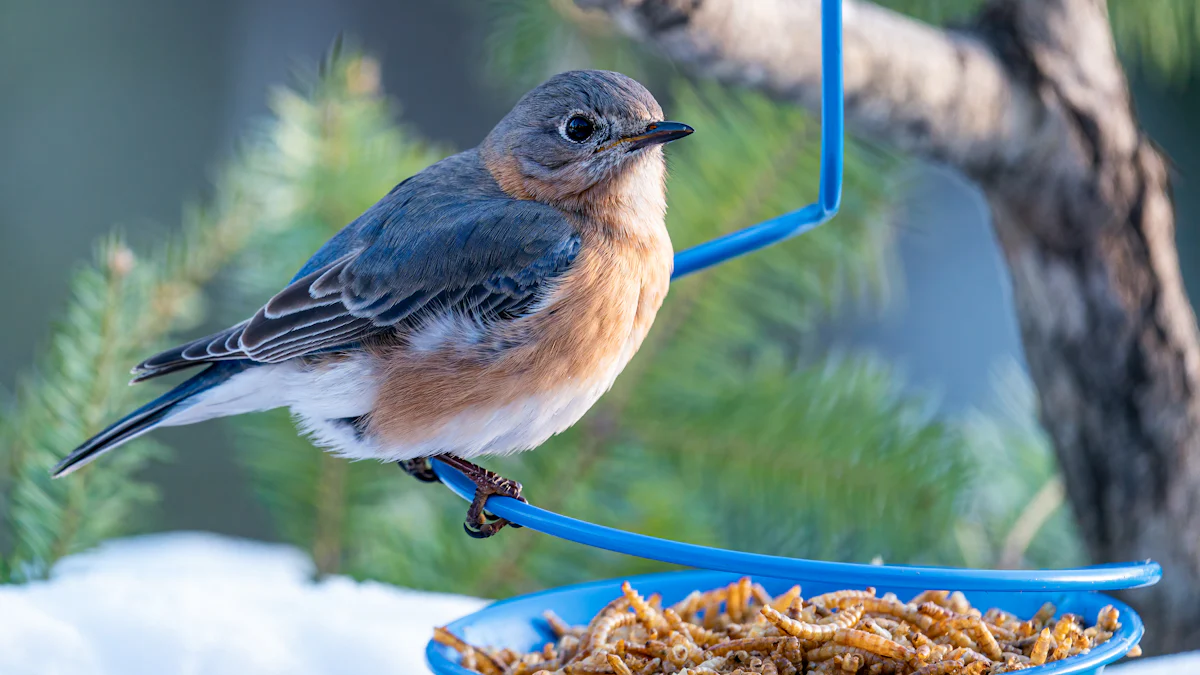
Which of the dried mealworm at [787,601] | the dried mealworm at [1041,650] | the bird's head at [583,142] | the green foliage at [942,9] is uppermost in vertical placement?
the bird's head at [583,142]

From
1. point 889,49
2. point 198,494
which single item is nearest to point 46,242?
point 198,494

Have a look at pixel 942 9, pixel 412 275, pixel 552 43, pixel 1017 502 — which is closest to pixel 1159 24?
pixel 942 9

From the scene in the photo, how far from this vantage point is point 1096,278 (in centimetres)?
152

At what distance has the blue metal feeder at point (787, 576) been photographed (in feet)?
2.49

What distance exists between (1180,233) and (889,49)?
7.71 ft

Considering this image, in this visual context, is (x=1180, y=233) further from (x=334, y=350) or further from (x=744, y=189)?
(x=334, y=350)

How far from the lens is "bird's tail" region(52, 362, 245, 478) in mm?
1166

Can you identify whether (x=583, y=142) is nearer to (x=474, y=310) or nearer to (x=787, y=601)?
(x=474, y=310)

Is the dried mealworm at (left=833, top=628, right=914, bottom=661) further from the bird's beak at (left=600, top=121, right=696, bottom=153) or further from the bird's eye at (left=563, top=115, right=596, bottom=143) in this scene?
the bird's eye at (left=563, top=115, right=596, bottom=143)

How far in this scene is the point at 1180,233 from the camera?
325 cm

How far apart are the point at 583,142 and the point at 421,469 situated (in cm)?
41

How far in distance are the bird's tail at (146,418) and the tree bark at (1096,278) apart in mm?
885

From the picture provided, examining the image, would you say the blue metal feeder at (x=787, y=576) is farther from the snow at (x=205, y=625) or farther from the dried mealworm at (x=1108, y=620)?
the snow at (x=205, y=625)

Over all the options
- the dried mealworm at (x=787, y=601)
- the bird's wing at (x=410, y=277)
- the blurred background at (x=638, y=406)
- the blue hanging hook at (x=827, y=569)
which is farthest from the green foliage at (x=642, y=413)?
the blue hanging hook at (x=827, y=569)
